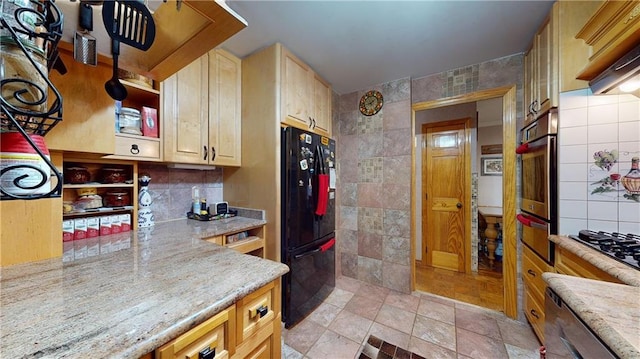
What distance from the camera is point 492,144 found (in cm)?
356

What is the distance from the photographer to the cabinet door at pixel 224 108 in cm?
172

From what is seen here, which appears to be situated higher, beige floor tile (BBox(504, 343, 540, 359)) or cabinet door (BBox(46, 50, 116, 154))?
cabinet door (BBox(46, 50, 116, 154))

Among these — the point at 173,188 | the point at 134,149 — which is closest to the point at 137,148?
the point at 134,149

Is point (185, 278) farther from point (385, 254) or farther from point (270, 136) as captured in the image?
point (385, 254)

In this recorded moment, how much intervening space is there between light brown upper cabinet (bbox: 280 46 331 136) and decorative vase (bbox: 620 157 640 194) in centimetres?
201

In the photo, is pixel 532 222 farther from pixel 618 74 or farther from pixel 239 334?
pixel 239 334

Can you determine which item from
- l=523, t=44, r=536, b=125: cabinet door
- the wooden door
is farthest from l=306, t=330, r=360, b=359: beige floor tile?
l=523, t=44, r=536, b=125: cabinet door

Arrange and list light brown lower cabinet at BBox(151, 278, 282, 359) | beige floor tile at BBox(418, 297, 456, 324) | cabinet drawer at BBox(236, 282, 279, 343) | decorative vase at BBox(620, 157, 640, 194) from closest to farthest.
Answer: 1. light brown lower cabinet at BBox(151, 278, 282, 359)
2. cabinet drawer at BBox(236, 282, 279, 343)
3. decorative vase at BBox(620, 157, 640, 194)
4. beige floor tile at BBox(418, 297, 456, 324)

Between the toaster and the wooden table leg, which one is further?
the wooden table leg

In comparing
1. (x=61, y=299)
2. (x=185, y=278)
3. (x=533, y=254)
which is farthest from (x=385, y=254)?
(x=61, y=299)

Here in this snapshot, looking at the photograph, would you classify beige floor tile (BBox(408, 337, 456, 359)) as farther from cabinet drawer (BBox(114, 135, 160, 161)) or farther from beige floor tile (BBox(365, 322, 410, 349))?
cabinet drawer (BBox(114, 135, 160, 161))

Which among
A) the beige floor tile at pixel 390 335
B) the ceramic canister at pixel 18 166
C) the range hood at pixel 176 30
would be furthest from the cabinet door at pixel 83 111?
the beige floor tile at pixel 390 335

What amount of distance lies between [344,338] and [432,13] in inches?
90.2

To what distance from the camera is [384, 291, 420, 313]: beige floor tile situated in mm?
2008
